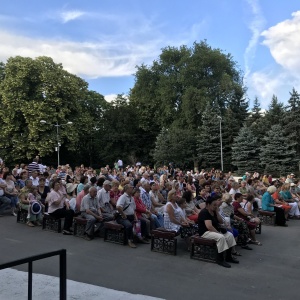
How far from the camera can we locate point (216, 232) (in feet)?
23.9

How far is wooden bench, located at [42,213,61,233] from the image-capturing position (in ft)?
31.4

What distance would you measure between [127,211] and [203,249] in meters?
2.25

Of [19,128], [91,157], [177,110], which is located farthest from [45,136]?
[177,110]

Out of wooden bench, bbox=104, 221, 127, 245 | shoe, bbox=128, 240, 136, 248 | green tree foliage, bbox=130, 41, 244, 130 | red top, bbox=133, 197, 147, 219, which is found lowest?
shoe, bbox=128, 240, 136, 248

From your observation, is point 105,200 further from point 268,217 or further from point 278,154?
point 278,154

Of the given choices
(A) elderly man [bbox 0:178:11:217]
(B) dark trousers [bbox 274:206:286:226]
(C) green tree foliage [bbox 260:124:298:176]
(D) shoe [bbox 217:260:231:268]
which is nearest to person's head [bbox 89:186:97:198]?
(D) shoe [bbox 217:260:231:268]

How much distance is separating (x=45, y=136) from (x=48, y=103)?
376cm

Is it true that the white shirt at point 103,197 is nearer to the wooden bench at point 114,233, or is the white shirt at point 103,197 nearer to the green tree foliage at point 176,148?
the wooden bench at point 114,233

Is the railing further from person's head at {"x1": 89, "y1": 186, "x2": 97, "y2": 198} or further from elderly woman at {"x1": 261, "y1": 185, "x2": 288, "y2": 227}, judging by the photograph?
elderly woman at {"x1": 261, "y1": 185, "x2": 288, "y2": 227}

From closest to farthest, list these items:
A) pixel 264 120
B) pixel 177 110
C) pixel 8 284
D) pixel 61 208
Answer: pixel 8 284
pixel 61 208
pixel 264 120
pixel 177 110

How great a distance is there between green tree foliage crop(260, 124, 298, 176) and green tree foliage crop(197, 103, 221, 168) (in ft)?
19.4

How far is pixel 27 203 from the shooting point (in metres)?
10.3

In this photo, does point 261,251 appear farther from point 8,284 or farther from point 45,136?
point 45,136

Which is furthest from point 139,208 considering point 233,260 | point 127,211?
point 233,260
